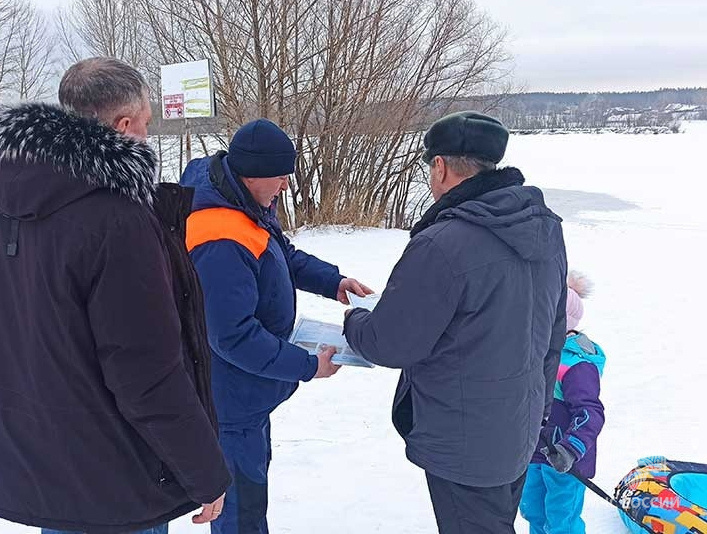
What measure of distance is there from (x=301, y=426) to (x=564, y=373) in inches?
81.8

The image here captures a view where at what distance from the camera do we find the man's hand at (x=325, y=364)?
209cm

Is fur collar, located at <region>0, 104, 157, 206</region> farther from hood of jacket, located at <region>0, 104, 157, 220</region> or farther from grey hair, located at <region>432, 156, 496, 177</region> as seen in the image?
grey hair, located at <region>432, 156, 496, 177</region>

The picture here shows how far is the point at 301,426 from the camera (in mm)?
4066

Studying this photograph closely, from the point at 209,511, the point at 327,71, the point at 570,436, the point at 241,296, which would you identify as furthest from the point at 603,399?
the point at 327,71

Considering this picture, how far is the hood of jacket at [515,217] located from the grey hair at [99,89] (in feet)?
2.94

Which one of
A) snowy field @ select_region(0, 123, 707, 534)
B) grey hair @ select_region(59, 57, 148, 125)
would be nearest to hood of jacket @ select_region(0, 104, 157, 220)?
grey hair @ select_region(59, 57, 148, 125)

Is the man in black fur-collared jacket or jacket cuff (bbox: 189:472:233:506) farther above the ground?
the man in black fur-collared jacket

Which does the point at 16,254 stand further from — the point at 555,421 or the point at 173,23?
the point at 173,23

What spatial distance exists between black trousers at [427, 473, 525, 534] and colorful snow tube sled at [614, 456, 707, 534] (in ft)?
3.90

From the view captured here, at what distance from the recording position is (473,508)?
188cm

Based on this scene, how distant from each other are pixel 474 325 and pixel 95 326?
3.23 feet

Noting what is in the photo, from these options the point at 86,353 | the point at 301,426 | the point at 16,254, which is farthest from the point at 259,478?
the point at 301,426

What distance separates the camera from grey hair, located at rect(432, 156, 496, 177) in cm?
184

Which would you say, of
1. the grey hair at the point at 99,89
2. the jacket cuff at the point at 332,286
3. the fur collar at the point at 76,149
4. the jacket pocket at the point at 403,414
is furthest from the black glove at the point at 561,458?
the grey hair at the point at 99,89
